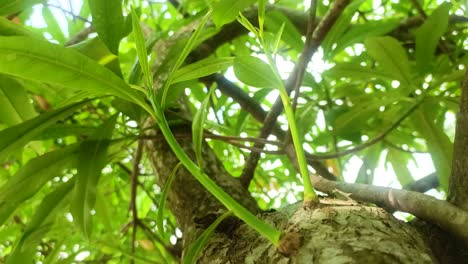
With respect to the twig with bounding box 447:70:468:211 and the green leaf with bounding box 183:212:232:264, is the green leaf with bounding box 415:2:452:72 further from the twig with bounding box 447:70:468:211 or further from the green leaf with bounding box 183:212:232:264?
the green leaf with bounding box 183:212:232:264

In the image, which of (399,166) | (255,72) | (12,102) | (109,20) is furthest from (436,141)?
(12,102)

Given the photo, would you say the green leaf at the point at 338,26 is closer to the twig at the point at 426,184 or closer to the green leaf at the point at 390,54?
the green leaf at the point at 390,54

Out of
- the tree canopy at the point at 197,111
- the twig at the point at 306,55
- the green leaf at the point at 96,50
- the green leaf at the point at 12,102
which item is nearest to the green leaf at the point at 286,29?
the tree canopy at the point at 197,111

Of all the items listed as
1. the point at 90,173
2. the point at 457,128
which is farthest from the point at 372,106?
the point at 90,173

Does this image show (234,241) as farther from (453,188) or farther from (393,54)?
(393,54)

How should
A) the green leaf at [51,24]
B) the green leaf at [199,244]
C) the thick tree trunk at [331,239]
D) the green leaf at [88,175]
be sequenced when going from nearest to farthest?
the thick tree trunk at [331,239] → the green leaf at [199,244] → the green leaf at [88,175] → the green leaf at [51,24]

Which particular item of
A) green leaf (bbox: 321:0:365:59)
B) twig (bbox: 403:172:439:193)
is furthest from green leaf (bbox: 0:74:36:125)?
twig (bbox: 403:172:439:193)
